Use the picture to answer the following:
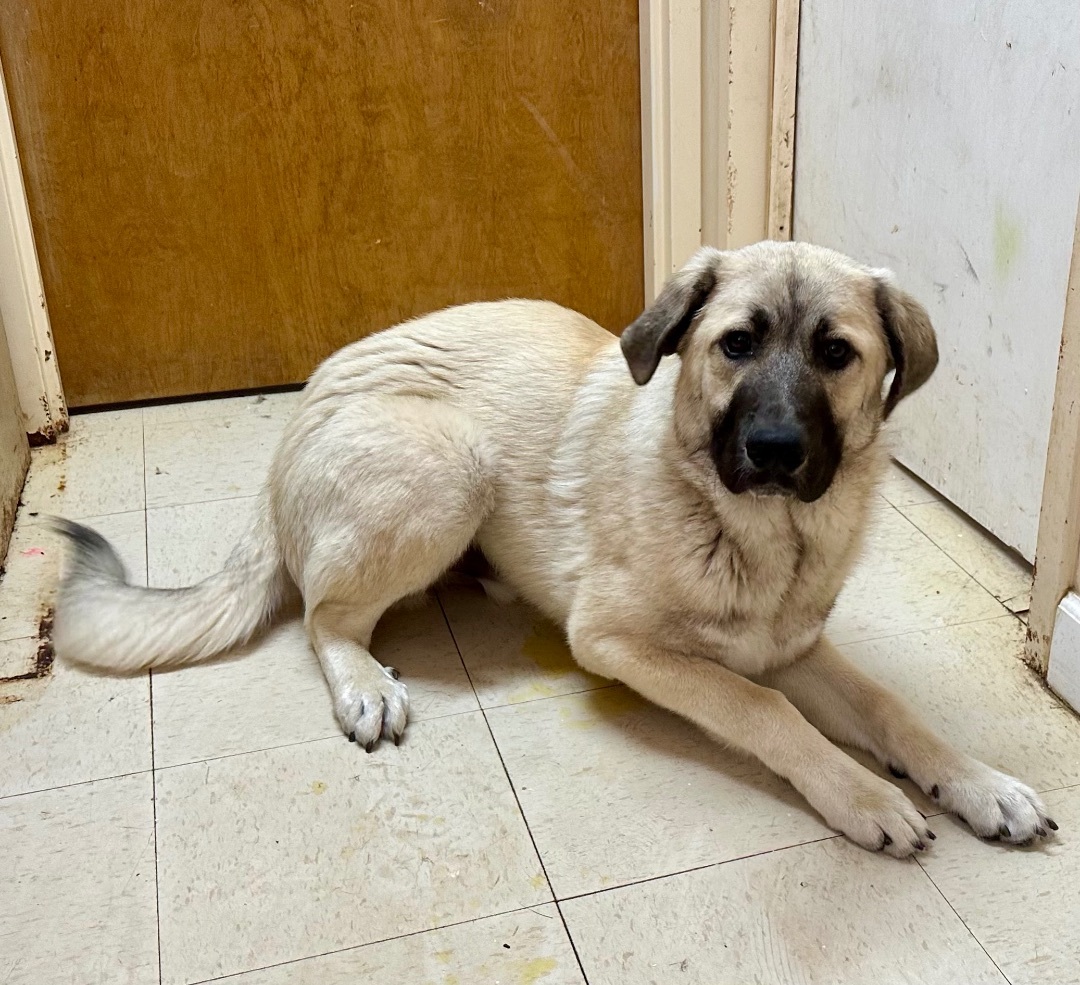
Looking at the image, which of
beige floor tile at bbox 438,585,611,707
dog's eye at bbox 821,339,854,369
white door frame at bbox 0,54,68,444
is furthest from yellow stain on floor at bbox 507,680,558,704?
white door frame at bbox 0,54,68,444

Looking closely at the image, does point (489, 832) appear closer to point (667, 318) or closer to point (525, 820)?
point (525, 820)

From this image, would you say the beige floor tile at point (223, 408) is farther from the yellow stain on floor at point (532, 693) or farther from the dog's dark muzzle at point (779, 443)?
the dog's dark muzzle at point (779, 443)

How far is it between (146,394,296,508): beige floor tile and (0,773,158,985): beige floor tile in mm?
1266

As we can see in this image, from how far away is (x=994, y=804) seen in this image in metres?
1.97

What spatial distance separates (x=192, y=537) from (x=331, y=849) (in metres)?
1.30

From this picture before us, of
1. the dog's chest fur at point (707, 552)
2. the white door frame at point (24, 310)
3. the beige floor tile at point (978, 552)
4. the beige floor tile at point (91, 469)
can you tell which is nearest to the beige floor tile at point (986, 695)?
the beige floor tile at point (978, 552)

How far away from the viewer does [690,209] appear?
381 centimetres

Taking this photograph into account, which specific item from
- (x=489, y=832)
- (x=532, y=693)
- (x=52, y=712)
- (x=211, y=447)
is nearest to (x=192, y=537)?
(x=211, y=447)

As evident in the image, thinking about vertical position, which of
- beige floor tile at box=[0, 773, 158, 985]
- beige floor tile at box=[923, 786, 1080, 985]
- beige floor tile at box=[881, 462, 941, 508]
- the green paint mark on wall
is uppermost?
the green paint mark on wall

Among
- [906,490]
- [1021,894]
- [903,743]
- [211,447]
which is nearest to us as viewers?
[1021,894]

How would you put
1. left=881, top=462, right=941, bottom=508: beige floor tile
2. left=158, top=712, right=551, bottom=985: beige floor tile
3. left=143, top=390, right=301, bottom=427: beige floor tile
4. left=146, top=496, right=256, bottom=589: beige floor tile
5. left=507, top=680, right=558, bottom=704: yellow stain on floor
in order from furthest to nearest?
Answer: 1. left=143, top=390, right=301, bottom=427: beige floor tile
2. left=881, top=462, right=941, bottom=508: beige floor tile
3. left=146, top=496, right=256, bottom=589: beige floor tile
4. left=507, top=680, right=558, bottom=704: yellow stain on floor
5. left=158, top=712, right=551, bottom=985: beige floor tile

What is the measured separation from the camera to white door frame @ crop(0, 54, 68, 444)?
3.39m

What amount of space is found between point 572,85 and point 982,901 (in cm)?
285

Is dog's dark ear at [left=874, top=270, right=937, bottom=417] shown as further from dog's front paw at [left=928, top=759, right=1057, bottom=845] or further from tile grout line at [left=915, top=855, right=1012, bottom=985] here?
tile grout line at [left=915, top=855, right=1012, bottom=985]
